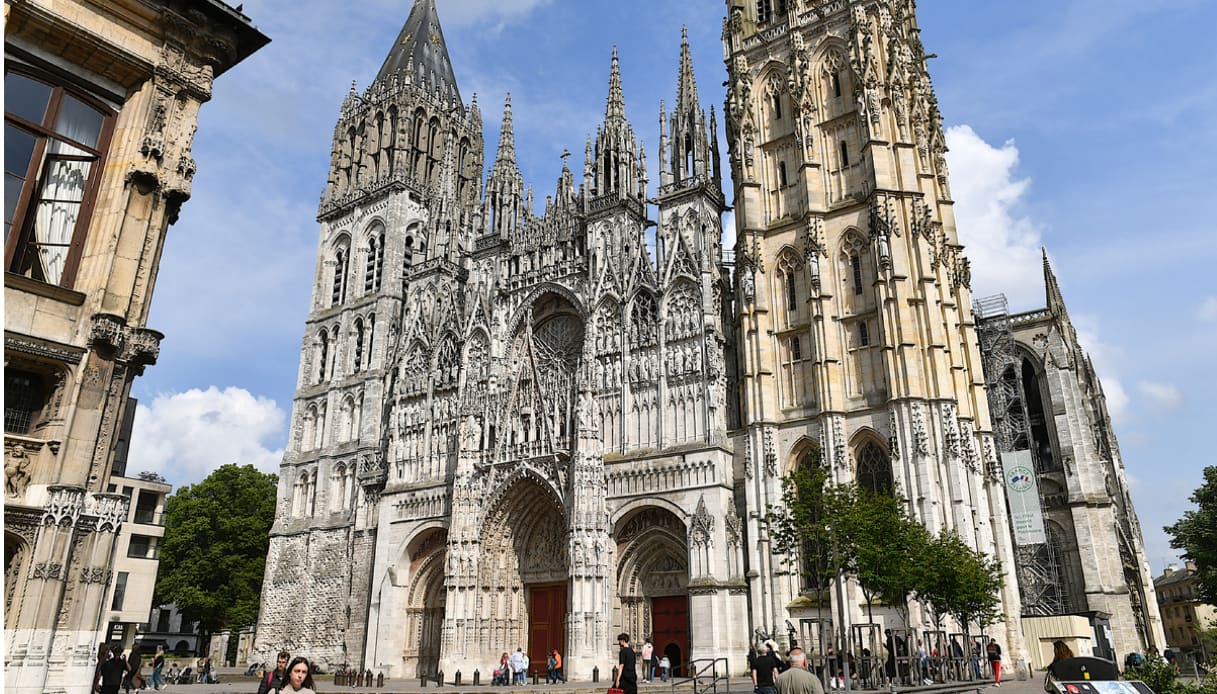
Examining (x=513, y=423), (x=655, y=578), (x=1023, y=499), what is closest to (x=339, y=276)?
(x=513, y=423)

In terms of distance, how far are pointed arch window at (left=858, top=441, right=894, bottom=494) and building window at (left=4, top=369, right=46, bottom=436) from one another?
74.0 ft

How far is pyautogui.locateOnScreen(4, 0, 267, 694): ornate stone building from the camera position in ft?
40.3

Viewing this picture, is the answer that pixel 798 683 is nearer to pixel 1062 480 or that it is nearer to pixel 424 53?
pixel 1062 480

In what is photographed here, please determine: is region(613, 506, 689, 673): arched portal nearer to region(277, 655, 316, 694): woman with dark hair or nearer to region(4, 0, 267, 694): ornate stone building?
region(4, 0, 267, 694): ornate stone building

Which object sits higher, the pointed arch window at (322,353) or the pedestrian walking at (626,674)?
the pointed arch window at (322,353)

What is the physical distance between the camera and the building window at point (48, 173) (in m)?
12.9

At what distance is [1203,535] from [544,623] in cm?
2639

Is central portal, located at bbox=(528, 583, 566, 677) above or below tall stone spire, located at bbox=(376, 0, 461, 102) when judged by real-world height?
below

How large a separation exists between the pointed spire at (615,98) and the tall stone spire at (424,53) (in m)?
15.7

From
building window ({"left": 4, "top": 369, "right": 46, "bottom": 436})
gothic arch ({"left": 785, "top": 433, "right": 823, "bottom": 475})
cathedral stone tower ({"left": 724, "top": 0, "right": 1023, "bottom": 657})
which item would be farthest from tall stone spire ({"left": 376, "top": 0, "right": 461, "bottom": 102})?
building window ({"left": 4, "top": 369, "right": 46, "bottom": 436})

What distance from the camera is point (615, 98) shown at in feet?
123

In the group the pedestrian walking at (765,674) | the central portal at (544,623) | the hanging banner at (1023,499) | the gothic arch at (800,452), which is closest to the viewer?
the pedestrian walking at (765,674)

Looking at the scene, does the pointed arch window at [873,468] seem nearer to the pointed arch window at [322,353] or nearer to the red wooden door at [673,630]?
the red wooden door at [673,630]

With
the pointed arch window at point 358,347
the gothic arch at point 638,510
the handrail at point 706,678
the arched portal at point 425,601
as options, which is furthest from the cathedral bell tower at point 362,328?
the handrail at point 706,678
